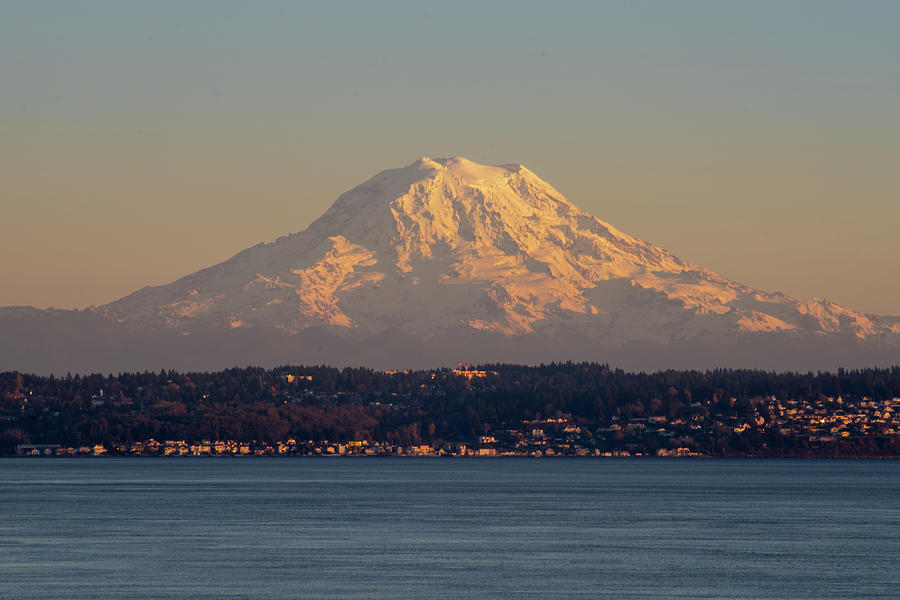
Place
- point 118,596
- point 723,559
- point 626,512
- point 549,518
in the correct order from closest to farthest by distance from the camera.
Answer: point 118,596
point 723,559
point 549,518
point 626,512

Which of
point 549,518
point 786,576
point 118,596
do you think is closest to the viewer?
point 118,596

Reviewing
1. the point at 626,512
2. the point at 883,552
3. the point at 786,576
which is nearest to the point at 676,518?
the point at 626,512

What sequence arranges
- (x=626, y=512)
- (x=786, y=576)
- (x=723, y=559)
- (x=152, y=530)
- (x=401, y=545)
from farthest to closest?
(x=626, y=512) → (x=152, y=530) → (x=401, y=545) → (x=723, y=559) → (x=786, y=576)

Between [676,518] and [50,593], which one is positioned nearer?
[50,593]

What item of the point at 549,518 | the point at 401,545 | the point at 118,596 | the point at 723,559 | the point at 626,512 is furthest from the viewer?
the point at 626,512

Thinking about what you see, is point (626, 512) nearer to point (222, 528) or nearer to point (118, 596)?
point (222, 528)

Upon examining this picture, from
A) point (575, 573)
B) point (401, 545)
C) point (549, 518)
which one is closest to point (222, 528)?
point (401, 545)

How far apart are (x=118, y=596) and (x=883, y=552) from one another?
68872 mm

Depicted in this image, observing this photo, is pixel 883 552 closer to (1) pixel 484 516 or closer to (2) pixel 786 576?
(2) pixel 786 576

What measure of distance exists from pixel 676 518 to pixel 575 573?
59.6 meters

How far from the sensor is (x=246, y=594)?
10831 centimetres

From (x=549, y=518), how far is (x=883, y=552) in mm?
47395

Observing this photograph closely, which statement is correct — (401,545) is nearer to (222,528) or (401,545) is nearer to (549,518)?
(222,528)

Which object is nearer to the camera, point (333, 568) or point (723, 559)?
point (333, 568)
